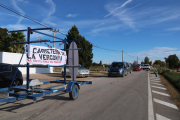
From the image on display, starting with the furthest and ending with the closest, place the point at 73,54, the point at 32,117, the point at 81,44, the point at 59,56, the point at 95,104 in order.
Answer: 1. the point at 81,44
2. the point at 73,54
3. the point at 59,56
4. the point at 95,104
5. the point at 32,117

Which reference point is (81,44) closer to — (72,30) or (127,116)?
(72,30)

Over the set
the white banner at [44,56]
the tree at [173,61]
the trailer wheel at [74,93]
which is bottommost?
the trailer wheel at [74,93]

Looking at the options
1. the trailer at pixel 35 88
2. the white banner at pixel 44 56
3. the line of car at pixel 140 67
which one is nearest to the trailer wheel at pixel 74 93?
the trailer at pixel 35 88

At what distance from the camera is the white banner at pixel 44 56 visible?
17.5 feet

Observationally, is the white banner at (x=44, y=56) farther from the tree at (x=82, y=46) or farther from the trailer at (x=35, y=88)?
the tree at (x=82, y=46)

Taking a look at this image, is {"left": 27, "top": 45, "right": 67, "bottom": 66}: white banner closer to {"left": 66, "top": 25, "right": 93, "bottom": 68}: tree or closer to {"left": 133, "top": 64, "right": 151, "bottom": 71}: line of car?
{"left": 66, "top": 25, "right": 93, "bottom": 68}: tree

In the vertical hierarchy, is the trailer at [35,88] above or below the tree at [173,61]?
below

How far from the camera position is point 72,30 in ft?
71.7

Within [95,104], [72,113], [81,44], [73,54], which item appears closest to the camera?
[72,113]

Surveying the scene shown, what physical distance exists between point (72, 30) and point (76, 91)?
629 inches

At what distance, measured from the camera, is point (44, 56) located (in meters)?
5.81

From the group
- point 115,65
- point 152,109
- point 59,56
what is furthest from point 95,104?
point 115,65

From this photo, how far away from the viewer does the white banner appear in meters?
5.32

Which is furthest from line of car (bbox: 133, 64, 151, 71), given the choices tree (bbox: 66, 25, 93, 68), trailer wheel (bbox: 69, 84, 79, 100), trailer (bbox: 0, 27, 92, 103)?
trailer wheel (bbox: 69, 84, 79, 100)
